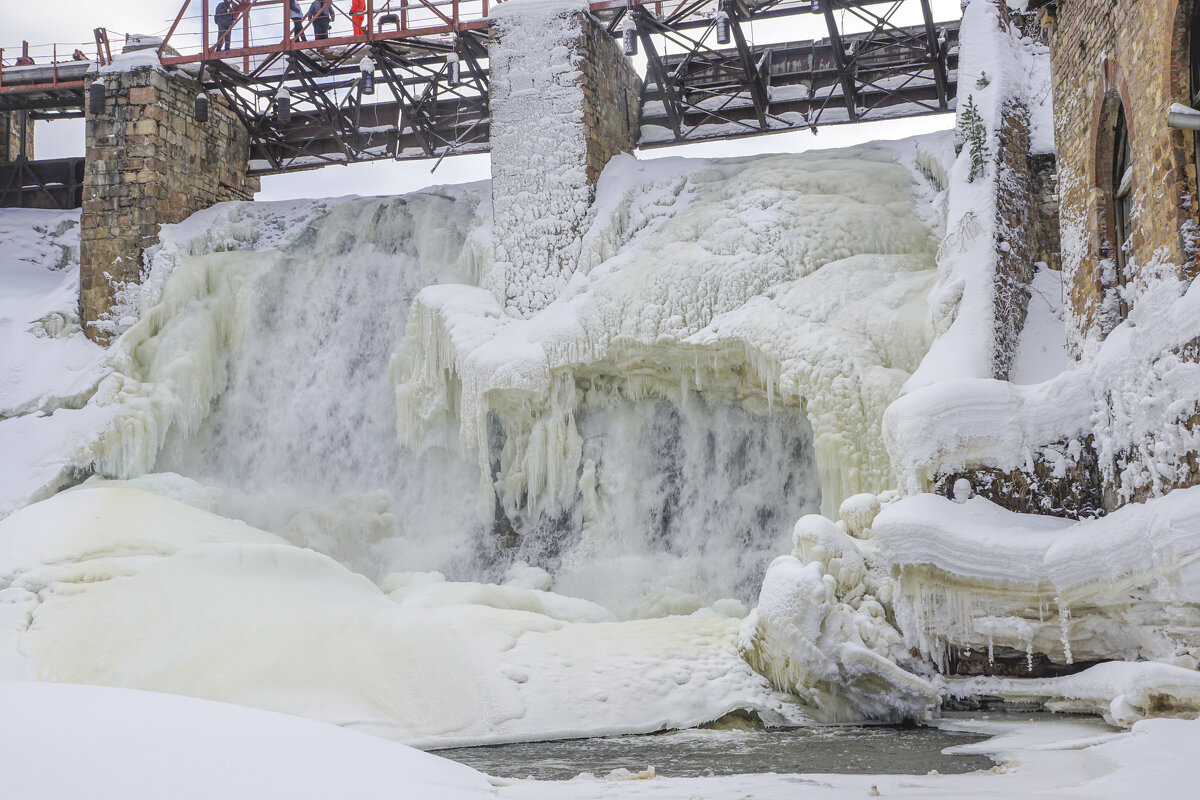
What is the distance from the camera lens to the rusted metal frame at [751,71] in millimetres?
14594

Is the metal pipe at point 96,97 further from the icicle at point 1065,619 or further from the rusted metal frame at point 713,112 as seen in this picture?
the icicle at point 1065,619

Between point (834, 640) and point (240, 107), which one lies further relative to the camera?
point (240, 107)

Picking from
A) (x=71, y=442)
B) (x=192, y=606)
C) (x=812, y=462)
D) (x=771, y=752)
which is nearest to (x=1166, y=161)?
(x=771, y=752)

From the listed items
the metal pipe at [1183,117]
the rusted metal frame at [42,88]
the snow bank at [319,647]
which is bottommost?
the snow bank at [319,647]

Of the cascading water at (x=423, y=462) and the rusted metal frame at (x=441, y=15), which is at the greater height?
the rusted metal frame at (x=441, y=15)

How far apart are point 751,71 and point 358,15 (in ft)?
17.6

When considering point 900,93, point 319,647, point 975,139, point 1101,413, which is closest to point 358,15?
point 900,93

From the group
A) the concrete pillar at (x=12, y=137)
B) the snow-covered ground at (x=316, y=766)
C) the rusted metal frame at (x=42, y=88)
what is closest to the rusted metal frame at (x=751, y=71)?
the rusted metal frame at (x=42, y=88)

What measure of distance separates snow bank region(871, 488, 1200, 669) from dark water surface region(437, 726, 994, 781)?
2.63 feet

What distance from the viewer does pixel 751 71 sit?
15.4m

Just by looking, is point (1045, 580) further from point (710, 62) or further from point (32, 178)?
point (32, 178)

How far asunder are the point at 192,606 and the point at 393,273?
7.80 m

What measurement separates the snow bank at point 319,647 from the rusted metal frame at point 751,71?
8505mm

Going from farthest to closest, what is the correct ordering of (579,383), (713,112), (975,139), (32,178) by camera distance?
(32,178), (713,112), (579,383), (975,139)
